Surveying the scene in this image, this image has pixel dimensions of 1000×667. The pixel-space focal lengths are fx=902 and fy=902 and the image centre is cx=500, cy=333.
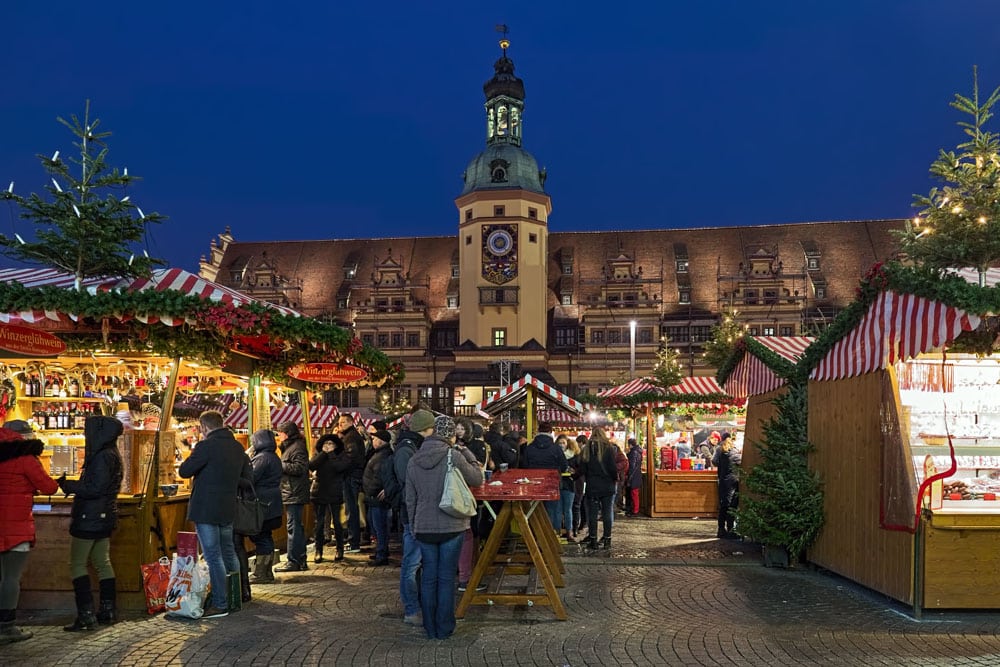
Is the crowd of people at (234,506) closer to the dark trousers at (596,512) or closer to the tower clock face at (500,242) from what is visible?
the dark trousers at (596,512)

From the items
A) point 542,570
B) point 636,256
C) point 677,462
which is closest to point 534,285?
point 636,256

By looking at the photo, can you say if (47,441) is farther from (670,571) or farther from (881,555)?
(881,555)

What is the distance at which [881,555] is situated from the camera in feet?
29.1

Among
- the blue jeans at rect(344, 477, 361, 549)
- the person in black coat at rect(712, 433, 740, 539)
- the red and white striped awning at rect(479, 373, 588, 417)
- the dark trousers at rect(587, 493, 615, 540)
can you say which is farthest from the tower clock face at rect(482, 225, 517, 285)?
the blue jeans at rect(344, 477, 361, 549)

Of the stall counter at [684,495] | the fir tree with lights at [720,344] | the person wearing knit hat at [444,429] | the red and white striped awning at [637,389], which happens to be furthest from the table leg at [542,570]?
the fir tree with lights at [720,344]

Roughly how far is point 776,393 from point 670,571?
3139 millimetres

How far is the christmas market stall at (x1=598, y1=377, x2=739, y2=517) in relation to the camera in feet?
63.1

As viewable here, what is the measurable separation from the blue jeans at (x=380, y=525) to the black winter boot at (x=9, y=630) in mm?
4395

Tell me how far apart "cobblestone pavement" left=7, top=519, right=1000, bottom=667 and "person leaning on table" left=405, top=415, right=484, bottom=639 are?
0.24m

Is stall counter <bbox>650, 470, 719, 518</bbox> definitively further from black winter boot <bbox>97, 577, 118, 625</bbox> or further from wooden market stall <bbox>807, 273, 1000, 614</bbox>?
black winter boot <bbox>97, 577, 118, 625</bbox>

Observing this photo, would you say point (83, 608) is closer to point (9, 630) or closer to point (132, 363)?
point (9, 630)

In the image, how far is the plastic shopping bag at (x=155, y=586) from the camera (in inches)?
318

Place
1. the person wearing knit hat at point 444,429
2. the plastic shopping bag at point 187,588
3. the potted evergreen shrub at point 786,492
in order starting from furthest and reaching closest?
the potted evergreen shrub at point 786,492 → the plastic shopping bag at point 187,588 → the person wearing knit hat at point 444,429

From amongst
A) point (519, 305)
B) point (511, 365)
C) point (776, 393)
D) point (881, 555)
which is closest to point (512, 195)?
point (519, 305)
